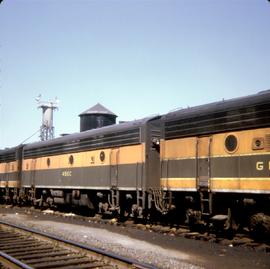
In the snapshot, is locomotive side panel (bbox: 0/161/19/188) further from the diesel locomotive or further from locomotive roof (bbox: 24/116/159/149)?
the diesel locomotive

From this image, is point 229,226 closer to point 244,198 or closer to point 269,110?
point 244,198

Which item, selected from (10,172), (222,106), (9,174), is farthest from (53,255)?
(9,174)

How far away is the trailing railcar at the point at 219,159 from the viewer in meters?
11.2

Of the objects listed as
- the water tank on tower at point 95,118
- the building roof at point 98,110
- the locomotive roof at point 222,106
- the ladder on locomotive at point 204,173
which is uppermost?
the building roof at point 98,110

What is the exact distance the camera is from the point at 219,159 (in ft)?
40.6

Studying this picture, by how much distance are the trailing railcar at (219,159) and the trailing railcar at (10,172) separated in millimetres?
17000

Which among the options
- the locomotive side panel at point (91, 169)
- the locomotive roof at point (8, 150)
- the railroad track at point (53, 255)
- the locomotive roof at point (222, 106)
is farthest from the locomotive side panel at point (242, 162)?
the locomotive roof at point (8, 150)

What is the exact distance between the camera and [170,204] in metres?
14.2

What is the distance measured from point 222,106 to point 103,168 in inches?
296

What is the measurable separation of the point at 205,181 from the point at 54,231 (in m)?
5.63

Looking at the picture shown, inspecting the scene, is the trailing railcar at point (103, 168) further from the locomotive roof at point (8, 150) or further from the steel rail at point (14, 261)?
the steel rail at point (14, 261)

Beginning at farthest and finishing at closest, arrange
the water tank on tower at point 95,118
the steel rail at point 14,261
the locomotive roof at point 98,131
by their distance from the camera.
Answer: the water tank on tower at point 95,118
the locomotive roof at point 98,131
the steel rail at point 14,261

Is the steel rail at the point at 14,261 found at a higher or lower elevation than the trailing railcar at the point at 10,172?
lower

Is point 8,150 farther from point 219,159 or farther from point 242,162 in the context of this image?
point 242,162
